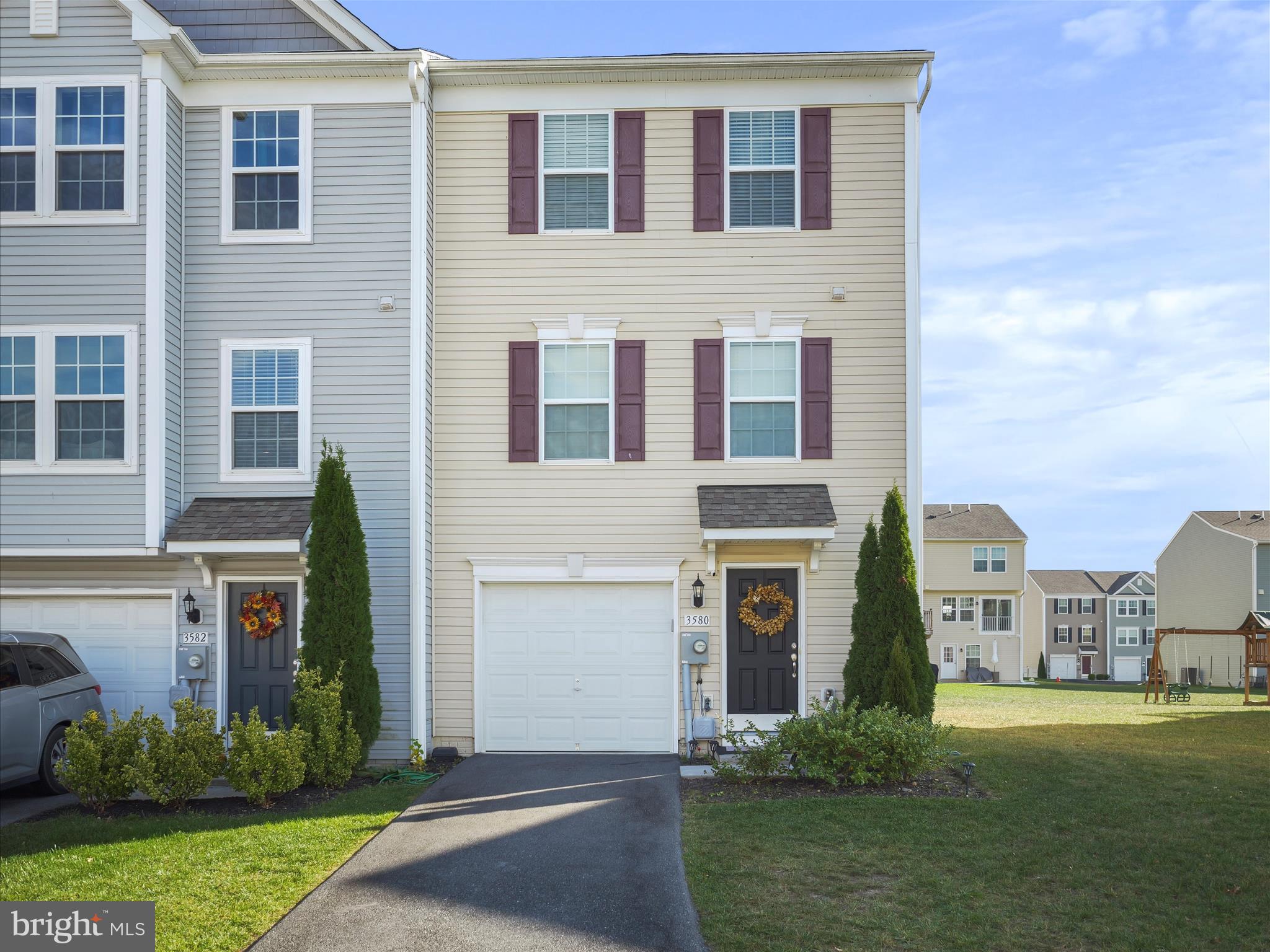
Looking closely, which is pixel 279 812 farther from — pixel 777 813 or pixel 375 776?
pixel 777 813

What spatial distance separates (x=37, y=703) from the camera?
404 inches

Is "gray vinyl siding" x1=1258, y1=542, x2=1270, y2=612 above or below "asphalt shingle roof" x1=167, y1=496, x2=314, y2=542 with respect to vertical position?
below

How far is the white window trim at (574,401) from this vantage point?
40.4 ft

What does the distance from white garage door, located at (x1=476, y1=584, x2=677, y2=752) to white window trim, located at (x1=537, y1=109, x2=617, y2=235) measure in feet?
13.6

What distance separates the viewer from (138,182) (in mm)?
11492

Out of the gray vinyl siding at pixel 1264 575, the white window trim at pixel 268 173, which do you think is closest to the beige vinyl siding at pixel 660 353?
the white window trim at pixel 268 173

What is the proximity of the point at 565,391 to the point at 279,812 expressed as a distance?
5.51m

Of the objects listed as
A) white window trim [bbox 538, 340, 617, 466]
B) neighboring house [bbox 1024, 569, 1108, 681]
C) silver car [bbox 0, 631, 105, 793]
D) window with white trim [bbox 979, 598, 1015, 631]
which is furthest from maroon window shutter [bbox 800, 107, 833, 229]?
neighboring house [bbox 1024, 569, 1108, 681]

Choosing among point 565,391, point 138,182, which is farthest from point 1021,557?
point 138,182

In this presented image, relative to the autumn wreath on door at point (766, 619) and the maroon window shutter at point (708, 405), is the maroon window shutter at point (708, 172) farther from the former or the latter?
the autumn wreath on door at point (766, 619)

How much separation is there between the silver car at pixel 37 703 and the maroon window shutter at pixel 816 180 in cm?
929

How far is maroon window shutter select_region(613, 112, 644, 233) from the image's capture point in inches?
489

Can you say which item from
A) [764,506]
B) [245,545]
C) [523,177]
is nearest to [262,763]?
[245,545]

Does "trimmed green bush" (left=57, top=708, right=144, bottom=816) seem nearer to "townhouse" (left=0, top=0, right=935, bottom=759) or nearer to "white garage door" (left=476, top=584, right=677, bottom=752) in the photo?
"townhouse" (left=0, top=0, right=935, bottom=759)
